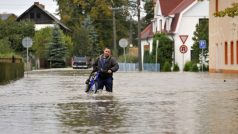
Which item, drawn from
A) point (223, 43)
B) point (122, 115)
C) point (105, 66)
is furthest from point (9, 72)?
point (223, 43)

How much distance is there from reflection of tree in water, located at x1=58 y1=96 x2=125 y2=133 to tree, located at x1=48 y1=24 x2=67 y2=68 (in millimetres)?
80781

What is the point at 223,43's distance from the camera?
179ft

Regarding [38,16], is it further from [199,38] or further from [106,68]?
[106,68]

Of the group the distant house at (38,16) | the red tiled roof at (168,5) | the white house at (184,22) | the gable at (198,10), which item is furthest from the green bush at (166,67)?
the distant house at (38,16)

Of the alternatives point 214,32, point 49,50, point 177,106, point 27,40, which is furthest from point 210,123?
point 49,50

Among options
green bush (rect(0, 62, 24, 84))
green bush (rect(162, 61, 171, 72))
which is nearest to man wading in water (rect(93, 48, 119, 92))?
green bush (rect(0, 62, 24, 84))

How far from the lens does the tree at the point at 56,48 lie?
100 meters

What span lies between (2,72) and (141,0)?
157ft

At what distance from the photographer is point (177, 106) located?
17.0 m

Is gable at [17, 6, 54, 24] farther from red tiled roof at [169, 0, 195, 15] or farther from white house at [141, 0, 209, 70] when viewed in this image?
white house at [141, 0, 209, 70]

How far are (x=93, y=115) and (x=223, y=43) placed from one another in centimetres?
4053

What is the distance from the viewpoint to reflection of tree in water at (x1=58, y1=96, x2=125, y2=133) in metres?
12.5

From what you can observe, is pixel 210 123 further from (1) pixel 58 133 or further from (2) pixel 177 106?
(2) pixel 177 106

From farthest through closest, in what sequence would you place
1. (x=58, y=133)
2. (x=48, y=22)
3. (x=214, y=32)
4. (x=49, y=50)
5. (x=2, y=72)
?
(x=48, y=22) → (x=49, y=50) → (x=214, y=32) → (x=2, y=72) → (x=58, y=133)
